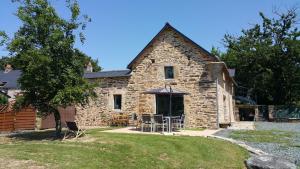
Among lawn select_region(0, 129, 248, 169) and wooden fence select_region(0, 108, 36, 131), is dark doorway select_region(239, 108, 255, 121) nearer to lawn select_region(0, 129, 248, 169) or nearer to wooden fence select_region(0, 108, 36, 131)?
lawn select_region(0, 129, 248, 169)

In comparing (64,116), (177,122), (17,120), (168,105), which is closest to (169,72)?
(168,105)

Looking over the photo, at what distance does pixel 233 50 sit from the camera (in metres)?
41.0

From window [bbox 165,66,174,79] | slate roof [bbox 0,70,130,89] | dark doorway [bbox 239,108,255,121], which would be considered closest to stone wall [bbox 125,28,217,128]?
window [bbox 165,66,174,79]

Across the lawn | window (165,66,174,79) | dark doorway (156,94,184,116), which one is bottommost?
the lawn

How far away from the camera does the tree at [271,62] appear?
117ft

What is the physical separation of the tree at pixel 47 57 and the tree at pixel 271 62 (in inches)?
1061

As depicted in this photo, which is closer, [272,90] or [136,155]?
[136,155]

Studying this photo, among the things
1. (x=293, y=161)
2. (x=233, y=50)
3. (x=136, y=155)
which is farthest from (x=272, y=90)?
(x=136, y=155)

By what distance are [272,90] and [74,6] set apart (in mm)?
28790

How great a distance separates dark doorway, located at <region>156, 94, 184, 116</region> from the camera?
21.1 meters

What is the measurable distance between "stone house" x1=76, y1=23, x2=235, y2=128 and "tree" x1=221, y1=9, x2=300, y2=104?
17.0 meters

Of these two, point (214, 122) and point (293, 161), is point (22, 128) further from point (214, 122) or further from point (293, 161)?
point (293, 161)

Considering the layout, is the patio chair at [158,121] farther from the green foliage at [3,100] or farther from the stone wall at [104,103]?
the green foliage at [3,100]

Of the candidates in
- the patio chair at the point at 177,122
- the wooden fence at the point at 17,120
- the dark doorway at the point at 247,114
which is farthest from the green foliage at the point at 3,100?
the dark doorway at the point at 247,114
